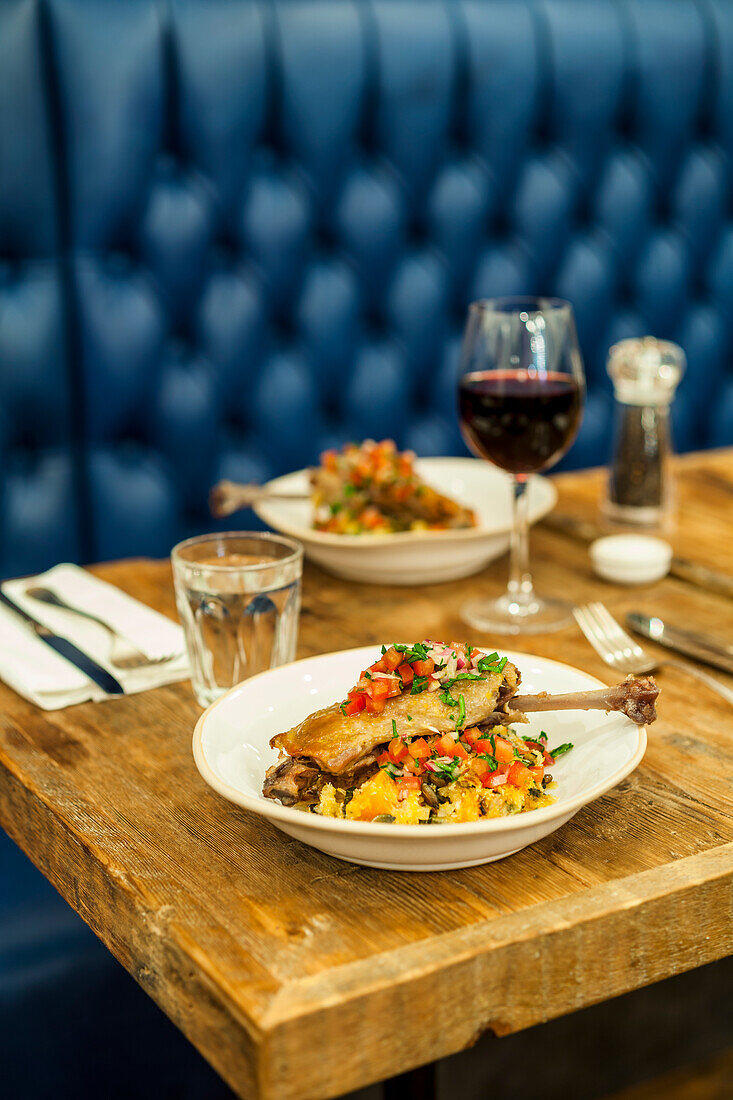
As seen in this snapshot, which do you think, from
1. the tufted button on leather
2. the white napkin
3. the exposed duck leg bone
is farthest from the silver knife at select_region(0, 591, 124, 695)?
the tufted button on leather

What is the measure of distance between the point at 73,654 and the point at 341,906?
0.53 m

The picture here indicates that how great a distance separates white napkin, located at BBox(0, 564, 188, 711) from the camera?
1.14 m

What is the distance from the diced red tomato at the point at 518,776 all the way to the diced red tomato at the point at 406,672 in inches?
3.9

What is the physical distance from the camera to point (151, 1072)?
174 centimetres

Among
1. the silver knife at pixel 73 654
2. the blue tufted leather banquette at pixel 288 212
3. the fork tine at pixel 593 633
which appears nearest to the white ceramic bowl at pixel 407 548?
the fork tine at pixel 593 633

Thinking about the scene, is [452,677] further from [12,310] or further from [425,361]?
[425,361]

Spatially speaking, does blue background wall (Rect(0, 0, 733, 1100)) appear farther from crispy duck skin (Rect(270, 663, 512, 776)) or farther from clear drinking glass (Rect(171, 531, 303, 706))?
crispy duck skin (Rect(270, 663, 512, 776))

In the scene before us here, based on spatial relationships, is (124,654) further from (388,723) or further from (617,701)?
(617,701)

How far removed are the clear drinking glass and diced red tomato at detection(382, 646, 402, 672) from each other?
0.24 meters

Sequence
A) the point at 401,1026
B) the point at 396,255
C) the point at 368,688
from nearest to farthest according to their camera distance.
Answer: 1. the point at 401,1026
2. the point at 368,688
3. the point at 396,255

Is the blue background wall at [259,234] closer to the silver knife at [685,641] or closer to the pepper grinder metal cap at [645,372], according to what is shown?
the pepper grinder metal cap at [645,372]

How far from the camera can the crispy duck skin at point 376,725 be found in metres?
0.83

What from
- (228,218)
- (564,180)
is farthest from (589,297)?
(228,218)

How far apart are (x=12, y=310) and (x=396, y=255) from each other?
2.53 ft
